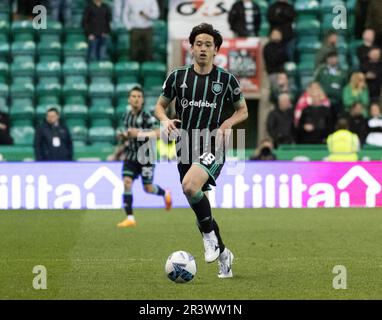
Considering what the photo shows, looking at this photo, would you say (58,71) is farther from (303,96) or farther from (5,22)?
(303,96)

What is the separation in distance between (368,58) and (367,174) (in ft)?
11.6

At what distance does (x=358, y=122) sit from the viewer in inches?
777

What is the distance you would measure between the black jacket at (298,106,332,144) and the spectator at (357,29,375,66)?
178 centimetres

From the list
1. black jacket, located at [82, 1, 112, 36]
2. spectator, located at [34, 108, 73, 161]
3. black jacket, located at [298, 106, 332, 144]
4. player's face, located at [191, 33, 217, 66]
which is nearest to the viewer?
player's face, located at [191, 33, 217, 66]

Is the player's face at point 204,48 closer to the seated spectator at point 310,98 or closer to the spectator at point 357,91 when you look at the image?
the seated spectator at point 310,98

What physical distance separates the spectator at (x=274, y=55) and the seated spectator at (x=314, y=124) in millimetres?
1514

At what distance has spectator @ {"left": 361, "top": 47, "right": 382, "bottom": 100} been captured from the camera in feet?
68.2

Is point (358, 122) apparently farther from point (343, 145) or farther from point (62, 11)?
point (62, 11)

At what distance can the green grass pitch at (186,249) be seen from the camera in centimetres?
882

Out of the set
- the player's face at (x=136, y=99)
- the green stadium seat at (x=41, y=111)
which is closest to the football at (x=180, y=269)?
the player's face at (x=136, y=99)

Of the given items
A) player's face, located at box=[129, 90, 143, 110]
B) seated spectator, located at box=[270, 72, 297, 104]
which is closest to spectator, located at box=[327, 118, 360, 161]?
seated spectator, located at box=[270, 72, 297, 104]

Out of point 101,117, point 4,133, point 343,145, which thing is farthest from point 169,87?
point 101,117

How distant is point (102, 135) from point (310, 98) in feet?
12.6

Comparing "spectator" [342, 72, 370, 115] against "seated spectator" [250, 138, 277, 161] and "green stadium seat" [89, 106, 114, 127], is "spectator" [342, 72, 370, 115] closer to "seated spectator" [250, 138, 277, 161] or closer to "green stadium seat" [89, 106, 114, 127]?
"seated spectator" [250, 138, 277, 161]
